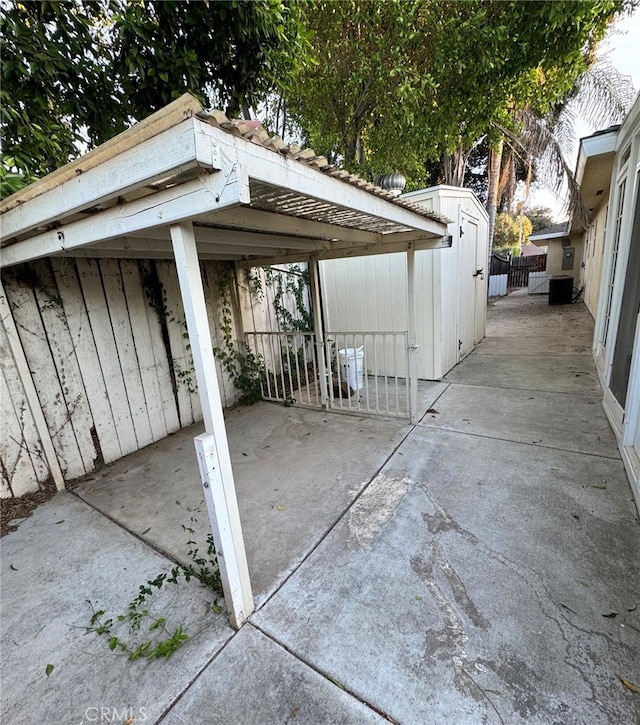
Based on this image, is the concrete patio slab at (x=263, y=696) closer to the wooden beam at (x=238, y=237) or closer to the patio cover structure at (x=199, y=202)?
the patio cover structure at (x=199, y=202)

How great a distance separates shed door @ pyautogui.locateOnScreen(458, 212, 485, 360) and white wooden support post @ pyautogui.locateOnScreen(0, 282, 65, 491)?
17.0 feet

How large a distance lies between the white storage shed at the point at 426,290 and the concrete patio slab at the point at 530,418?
2.95ft

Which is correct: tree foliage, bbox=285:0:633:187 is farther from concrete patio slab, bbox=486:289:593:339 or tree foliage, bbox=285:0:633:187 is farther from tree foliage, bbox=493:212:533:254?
tree foliage, bbox=493:212:533:254

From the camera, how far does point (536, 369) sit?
15.5 ft

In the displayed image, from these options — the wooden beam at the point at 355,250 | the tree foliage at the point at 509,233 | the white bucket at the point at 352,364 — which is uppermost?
the tree foliage at the point at 509,233

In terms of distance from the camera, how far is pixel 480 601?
59.6 inches

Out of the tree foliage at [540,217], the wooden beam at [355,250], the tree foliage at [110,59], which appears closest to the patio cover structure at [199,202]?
the wooden beam at [355,250]

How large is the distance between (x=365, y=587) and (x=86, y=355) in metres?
2.78

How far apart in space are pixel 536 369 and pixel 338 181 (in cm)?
445

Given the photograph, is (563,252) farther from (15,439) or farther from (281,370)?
(15,439)

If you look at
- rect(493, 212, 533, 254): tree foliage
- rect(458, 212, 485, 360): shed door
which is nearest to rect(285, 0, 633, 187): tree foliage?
rect(458, 212, 485, 360): shed door

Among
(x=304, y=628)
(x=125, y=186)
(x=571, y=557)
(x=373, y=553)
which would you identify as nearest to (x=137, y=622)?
(x=304, y=628)

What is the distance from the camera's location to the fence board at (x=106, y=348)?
9.42ft

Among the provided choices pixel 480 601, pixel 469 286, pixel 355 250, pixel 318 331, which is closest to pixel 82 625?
pixel 480 601
